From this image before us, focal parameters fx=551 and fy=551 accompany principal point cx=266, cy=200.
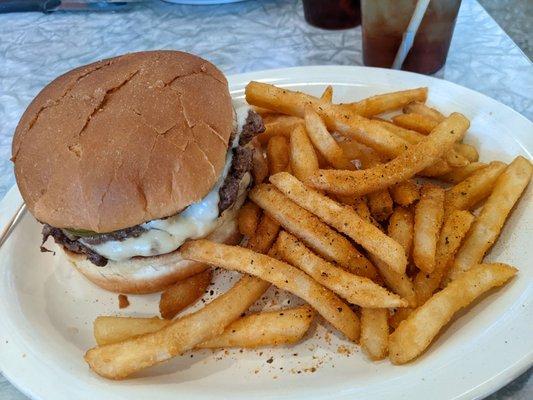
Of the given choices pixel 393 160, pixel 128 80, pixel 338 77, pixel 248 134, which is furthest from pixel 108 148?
pixel 338 77

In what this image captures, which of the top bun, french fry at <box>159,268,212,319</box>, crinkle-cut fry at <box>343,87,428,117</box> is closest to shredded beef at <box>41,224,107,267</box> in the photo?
the top bun

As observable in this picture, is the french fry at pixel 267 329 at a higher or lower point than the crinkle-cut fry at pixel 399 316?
lower

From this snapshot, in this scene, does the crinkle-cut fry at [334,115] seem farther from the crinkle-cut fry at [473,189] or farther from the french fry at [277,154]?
the crinkle-cut fry at [473,189]

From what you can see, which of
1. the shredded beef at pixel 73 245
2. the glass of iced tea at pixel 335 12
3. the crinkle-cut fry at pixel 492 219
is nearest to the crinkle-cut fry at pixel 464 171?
the crinkle-cut fry at pixel 492 219

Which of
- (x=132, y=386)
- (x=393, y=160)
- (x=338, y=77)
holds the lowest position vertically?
(x=132, y=386)

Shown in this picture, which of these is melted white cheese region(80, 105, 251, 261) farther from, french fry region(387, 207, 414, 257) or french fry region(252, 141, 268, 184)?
french fry region(387, 207, 414, 257)

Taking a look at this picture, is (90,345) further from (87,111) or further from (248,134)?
(248,134)

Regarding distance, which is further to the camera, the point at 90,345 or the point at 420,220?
the point at 90,345
